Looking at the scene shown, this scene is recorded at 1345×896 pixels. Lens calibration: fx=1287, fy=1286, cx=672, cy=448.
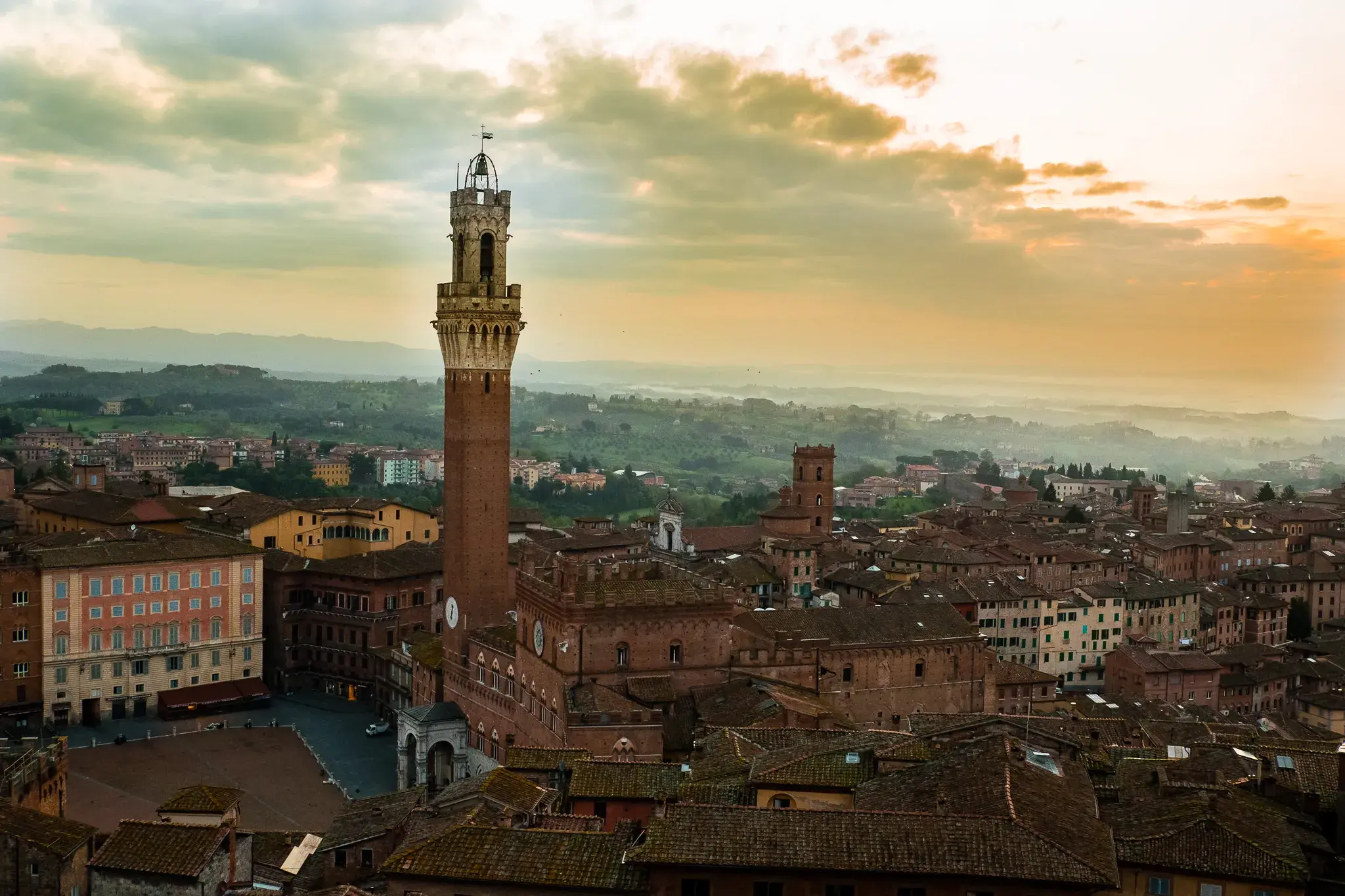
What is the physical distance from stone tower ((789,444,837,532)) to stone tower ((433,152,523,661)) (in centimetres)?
4911

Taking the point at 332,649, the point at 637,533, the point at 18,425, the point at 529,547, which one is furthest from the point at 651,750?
the point at 18,425

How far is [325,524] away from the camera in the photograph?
7394cm

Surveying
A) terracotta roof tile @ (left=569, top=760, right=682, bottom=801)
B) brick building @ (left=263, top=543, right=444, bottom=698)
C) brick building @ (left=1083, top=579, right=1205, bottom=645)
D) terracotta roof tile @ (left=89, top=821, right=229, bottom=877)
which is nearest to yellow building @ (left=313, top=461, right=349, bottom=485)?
brick building @ (left=263, top=543, right=444, bottom=698)

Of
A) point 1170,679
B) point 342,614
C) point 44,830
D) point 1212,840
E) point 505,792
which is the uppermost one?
point 1212,840

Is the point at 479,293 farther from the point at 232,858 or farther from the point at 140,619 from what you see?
the point at 232,858

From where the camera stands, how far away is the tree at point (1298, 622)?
84062 millimetres

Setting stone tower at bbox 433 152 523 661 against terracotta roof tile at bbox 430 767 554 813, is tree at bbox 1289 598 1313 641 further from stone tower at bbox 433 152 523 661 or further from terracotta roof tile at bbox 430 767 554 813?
terracotta roof tile at bbox 430 767 554 813

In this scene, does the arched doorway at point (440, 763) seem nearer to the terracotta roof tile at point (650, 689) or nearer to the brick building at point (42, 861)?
the terracotta roof tile at point (650, 689)

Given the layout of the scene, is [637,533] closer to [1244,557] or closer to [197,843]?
[1244,557]

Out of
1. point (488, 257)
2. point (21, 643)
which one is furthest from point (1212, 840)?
point (21, 643)

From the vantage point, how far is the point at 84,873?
2430 cm

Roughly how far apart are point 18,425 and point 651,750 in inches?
6375

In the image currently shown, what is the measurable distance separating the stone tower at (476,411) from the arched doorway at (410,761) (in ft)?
14.0

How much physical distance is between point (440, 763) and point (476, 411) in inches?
549
